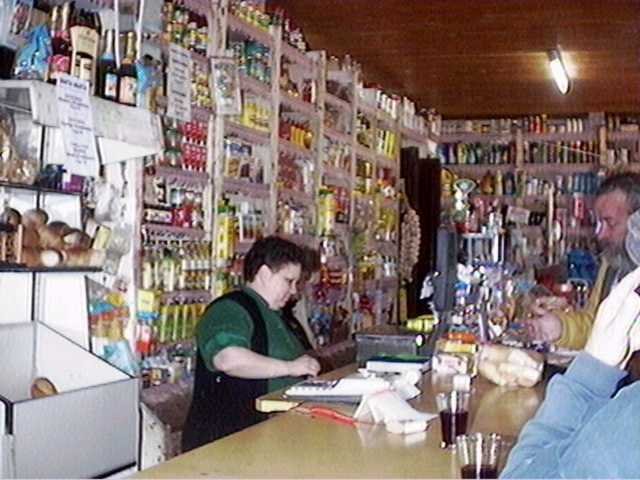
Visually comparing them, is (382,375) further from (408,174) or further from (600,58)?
(408,174)

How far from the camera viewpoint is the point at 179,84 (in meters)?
5.21

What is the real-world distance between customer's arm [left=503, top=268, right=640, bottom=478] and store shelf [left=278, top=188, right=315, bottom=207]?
5.01m

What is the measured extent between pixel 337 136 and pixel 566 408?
6.48m

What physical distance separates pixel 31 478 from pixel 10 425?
8.6 inches

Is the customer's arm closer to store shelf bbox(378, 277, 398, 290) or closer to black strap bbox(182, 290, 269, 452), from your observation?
black strap bbox(182, 290, 269, 452)

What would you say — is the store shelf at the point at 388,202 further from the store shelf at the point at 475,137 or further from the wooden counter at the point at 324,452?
the wooden counter at the point at 324,452

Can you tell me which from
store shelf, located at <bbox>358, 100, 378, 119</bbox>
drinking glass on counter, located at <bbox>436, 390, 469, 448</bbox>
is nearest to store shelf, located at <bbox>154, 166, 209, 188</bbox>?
drinking glass on counter, located at <bbox>436, 390, 469, 448</bbox>

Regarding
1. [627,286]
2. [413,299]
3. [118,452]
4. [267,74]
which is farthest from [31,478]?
[413,299]

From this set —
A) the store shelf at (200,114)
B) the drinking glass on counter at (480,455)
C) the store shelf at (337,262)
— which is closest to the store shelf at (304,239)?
the store shelf at (337,262)

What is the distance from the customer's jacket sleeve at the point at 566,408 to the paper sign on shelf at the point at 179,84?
3.60 m

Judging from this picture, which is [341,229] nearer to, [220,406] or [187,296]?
[187,296]

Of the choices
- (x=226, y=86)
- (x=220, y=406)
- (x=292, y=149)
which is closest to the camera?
(x=220, y=406)

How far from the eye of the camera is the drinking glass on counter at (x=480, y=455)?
2.17 m

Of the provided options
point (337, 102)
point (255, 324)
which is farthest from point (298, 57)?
point (255, 324)
